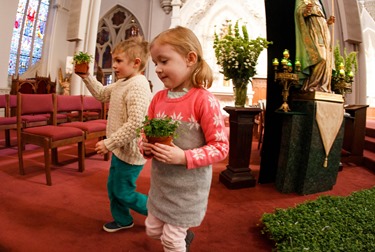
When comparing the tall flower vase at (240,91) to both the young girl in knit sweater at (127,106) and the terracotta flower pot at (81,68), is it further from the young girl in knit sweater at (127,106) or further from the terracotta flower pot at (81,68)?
the terracotta flower pot at (81,68)

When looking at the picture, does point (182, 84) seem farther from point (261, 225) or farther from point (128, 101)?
point (261, 225)

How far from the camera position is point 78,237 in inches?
65.6

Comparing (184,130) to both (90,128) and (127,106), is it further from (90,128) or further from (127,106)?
(90,128)

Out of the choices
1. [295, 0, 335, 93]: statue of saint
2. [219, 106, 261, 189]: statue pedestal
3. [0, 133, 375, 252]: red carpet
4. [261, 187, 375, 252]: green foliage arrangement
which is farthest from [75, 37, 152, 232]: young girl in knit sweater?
[295, 0, 335, 93]: statue of saint

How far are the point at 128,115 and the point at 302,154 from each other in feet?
7.21

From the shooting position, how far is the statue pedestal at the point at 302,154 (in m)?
2.69

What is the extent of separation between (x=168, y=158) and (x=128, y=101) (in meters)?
0.69

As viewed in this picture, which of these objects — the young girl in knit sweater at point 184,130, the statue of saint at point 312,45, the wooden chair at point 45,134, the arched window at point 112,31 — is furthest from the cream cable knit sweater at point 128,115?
the arched window at point 112,31

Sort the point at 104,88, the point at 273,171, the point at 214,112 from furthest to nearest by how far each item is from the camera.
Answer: the point at 273,171, the point at 104,88, the point at 214,112

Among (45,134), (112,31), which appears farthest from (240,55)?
(112,31)

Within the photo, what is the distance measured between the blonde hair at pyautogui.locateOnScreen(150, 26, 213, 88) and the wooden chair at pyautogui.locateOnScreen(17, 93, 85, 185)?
2.21 metres

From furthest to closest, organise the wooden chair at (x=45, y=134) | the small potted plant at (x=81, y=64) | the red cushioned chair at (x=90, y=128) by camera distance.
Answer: the red cushioned chair at (x=90, y=128)
the wooden chair at (x=45, y=134)
the small potted plant at (x=81, y=64)

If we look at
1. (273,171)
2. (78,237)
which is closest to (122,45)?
(78,237)

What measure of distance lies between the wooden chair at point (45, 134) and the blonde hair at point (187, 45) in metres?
2.21
